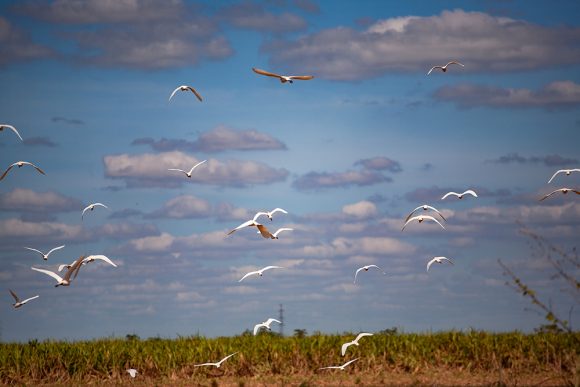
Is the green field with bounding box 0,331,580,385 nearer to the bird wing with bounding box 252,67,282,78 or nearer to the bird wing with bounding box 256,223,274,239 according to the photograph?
the bird wing with bounding box 256,223,274,239

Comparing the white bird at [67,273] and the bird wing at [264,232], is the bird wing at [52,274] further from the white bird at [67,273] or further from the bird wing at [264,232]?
the bird wing at [264,232]

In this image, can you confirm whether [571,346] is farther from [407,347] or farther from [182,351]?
[182,351]

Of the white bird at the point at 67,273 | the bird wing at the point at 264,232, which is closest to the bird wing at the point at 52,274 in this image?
the white bird at the point at 67,273

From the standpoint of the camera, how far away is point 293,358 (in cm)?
2000

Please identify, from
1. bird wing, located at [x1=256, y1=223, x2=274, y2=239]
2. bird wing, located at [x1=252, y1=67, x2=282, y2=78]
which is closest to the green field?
bird wing, located at [x1=256, y1=223, x2=274, y2=239]

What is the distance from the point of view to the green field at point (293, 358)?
1925 centimetres

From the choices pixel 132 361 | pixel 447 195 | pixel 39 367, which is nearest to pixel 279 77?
pixel 447 195

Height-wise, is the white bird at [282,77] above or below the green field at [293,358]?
above

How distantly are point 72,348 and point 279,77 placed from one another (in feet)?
29.2

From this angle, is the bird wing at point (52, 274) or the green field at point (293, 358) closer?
the bird wing at point (52, 274)

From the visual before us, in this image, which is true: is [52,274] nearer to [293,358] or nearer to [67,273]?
[67,273]

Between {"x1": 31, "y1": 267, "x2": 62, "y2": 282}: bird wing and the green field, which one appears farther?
the green field

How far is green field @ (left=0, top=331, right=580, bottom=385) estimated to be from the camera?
63.2 ft

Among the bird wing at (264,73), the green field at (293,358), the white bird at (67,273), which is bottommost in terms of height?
the green field at (293,358)
